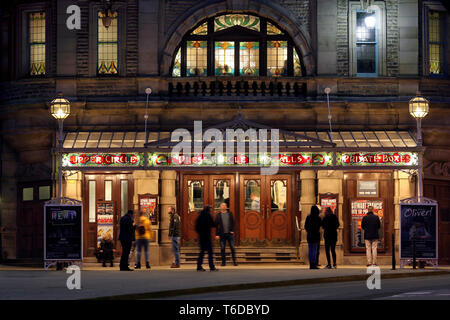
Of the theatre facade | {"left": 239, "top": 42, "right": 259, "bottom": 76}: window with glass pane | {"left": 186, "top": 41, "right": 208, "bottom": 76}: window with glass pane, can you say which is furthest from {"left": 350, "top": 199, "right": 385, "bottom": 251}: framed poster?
{"left": 186, "top": 41, "right": 208, "bottom": 76}: window with glass pane

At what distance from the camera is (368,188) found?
3102 cm

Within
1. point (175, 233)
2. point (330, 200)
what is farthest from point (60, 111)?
point (330, 200)

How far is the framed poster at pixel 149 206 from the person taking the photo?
30.4 metres

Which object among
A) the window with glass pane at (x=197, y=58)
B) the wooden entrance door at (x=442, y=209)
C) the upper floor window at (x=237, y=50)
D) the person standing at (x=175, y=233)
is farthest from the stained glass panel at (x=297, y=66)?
the person standing at (x=175, y=233)

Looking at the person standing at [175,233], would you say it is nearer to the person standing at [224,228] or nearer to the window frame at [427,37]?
the person standing at [224,228]

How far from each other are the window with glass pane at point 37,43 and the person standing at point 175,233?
701cm

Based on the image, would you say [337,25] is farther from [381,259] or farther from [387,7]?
[381,259]

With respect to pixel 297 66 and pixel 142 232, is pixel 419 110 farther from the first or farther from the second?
pixel 142 232

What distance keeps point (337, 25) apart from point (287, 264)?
7.91 meters

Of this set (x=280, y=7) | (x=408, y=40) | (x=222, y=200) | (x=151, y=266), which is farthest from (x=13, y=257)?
(x=408, y=40)

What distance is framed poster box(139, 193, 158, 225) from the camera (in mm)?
30422

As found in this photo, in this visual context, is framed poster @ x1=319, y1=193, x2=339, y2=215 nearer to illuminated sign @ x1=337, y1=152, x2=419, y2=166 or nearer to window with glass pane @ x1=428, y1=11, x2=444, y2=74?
illuminated sign @ x1=337, y1=152, x2=419, y2=166

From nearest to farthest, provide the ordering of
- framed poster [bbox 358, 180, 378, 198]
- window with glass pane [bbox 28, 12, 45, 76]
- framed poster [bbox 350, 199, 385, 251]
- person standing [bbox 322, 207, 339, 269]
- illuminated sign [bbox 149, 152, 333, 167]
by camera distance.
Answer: person standing [bbox 322, 207, 339, 269] → illuminated sign [bbox 149, 152, 333, 167] → framed poster [bbox 350, 199, 385, 251] → framed poster [bbox 358, 180, 378, 198] → window with glass pane [bbox 28, 12, 45, 76]

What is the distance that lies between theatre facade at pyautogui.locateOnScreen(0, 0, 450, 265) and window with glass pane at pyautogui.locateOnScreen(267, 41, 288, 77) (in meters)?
0.05
